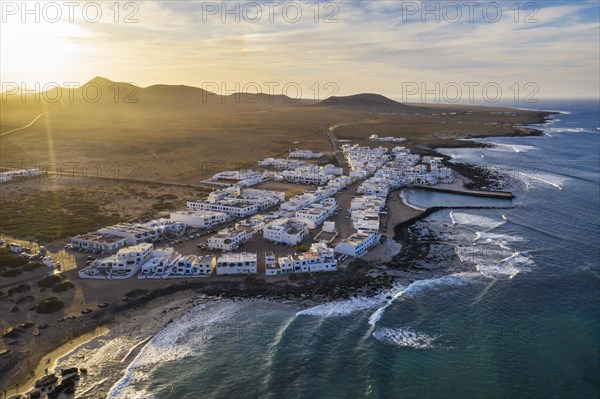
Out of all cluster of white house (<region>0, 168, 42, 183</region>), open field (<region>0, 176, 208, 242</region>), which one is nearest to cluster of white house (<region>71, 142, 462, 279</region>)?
open field (<region>0, 176, 208, 242</region>)

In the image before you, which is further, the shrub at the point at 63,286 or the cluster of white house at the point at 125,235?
the cluster of white house at the point at 125,235

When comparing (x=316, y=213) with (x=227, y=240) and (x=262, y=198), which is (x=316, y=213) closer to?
(x=262, y=198)

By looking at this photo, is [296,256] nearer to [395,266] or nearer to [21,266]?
[395,266]

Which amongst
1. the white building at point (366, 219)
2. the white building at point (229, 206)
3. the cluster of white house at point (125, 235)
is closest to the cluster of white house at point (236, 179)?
the white building at point (229, 206)

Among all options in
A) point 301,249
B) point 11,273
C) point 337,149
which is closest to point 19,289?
point 11,273

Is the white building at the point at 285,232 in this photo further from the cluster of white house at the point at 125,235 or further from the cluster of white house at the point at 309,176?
the cluster of white house at the point at 309,176

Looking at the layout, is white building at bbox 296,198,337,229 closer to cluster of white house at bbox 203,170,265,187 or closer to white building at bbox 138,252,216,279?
white building at bbox 138,252,216,279
